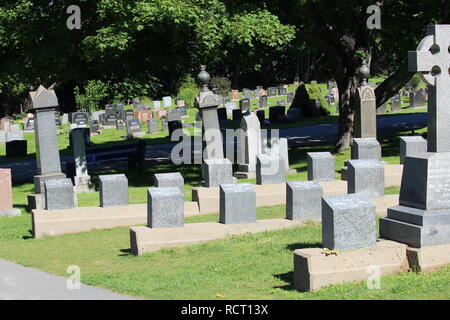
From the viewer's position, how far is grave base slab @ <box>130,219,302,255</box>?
38.9 ft

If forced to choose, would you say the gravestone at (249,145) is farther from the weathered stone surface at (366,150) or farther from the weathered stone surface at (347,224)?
the weathered stone surface at (347,224)

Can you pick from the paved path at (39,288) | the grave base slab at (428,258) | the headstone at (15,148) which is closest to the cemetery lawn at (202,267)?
the grave base slab at (428,258)

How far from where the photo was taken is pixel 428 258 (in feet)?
30.7

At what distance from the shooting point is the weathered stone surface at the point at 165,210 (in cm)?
1205

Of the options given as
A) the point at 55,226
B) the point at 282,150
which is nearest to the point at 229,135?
the point at 282,150

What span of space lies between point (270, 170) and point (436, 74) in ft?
24.3

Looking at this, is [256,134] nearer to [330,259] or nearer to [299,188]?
[299,188]

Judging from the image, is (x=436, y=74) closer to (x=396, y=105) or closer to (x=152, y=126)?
(x=152, y=126)

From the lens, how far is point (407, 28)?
956 inches

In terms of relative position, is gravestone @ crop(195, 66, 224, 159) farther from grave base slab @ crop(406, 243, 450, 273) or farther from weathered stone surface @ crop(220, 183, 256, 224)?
grave base slab @ crop(406, 243, 450, 273)

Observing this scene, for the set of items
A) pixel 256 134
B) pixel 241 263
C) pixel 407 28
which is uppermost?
pixel 407 28

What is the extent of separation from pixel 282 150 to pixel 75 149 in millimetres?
5529

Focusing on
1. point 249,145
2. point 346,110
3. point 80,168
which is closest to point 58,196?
point 80,168

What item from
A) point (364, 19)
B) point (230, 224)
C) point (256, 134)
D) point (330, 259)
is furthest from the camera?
point (364, 19)
